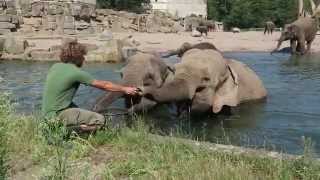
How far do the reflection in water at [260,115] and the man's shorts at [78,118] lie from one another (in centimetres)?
232

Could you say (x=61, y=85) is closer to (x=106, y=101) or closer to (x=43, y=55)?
(x=106, y=101)

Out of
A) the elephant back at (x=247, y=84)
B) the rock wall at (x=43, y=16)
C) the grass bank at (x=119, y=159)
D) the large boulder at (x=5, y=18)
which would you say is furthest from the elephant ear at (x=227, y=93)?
the rock wall at (x=43, y=16)

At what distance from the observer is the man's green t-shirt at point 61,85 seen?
8.01 m

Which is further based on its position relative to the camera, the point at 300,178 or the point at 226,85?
the point at 226,85

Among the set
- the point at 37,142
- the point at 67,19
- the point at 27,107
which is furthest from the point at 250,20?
the point at 37,142

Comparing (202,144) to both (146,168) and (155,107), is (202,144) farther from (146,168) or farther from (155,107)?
(155,107)

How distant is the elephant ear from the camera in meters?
11.8

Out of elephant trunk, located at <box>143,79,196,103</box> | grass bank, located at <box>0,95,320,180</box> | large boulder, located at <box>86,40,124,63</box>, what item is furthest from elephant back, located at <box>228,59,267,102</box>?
large boulder, located at <box>86,40,124,63</box>

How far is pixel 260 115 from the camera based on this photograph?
12.4m

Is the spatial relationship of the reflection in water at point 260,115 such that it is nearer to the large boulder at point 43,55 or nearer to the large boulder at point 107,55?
the large boulder at point 107,55

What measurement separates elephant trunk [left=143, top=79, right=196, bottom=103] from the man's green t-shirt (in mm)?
3075

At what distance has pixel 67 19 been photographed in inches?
1639

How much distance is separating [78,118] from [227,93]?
4693 mm

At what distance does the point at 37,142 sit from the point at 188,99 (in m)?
4.37
